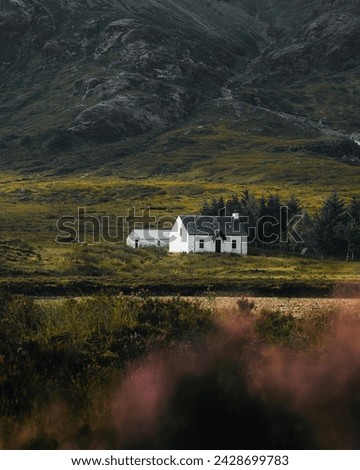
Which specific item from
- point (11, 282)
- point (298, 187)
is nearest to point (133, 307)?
point (11, 282)

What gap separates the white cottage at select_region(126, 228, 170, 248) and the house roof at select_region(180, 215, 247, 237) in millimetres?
5754

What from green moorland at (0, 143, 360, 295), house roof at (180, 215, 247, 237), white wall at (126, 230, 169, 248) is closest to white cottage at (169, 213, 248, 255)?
house roof at (180, 215, 247, 237)

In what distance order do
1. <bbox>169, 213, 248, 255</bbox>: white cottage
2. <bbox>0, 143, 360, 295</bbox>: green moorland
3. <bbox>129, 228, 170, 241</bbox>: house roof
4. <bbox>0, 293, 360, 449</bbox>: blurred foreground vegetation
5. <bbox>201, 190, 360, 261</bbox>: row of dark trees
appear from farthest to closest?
<bbox>129, 228, 170, 241</bbox>: house roof
<bbox>201, 190, 360, 261</bbox>: row of dark trees
<bbox>169, 213, 248, 255</bbox>: white cottage
<bbox>0, 143, 360, 295</bbox>: green moorland
<bbox>0, 293, 360, 449</bbox>: blurred foreground vegetation

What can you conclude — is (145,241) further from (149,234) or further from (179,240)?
(179,240)

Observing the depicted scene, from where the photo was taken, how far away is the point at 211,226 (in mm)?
72438

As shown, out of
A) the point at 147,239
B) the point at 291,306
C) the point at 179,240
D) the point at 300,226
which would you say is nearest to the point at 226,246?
the point at 179,240

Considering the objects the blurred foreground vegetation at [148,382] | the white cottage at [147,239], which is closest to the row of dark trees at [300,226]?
the white cottage at [147,239]

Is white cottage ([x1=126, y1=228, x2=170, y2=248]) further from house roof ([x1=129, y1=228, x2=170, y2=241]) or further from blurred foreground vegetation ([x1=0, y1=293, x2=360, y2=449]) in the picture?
blurred foreground vegetation ([x1=0, y1=293, x2=360, y2=449])

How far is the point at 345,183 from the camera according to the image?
16538 cm

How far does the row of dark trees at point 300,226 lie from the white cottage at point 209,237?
937 cm

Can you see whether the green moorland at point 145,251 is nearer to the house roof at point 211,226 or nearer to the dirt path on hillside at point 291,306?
the house roof at point 211,226

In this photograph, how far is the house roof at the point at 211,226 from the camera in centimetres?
7162

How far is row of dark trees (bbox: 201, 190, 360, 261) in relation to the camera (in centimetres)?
7669
